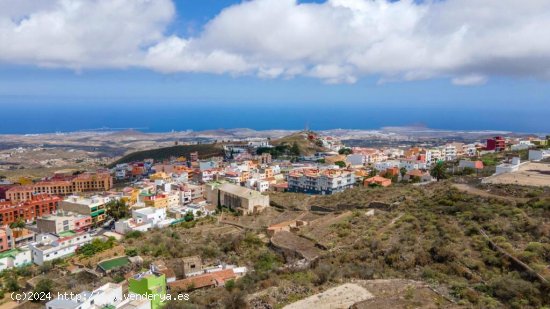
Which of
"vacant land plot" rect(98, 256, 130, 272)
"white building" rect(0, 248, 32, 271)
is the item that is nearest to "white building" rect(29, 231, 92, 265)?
"white building" rect(0, 248, 32, 271)

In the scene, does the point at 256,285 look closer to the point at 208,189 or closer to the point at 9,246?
the point at 9,246

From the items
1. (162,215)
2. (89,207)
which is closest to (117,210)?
(89,207)

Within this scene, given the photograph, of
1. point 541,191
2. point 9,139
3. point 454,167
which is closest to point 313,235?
point 541,191

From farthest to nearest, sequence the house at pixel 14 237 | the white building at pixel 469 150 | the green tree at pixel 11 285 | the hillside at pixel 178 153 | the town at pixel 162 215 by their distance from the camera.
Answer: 1. the hillside at pixel 178 153
2. the white building at pixel 469 150
3. the house at pixel 14 237
4. the green tree at pixel 11 285
5. the town at pixel 162 215

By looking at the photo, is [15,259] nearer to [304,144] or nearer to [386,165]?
[386,165]

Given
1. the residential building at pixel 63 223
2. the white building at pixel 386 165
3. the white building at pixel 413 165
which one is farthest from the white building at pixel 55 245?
the white building at pixel 413 165

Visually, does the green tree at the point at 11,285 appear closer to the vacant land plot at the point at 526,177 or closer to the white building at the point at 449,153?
the vacant land plot at the point at 526,177
